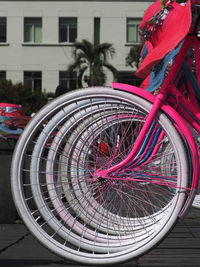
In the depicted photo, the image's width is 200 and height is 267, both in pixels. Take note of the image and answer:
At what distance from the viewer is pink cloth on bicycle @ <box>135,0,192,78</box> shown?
347 centimetres

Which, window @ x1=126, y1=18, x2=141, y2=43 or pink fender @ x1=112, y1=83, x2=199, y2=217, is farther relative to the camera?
window @ x1=126, y1=18, x2=141, y2=43

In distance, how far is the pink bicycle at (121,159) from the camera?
11.6ft

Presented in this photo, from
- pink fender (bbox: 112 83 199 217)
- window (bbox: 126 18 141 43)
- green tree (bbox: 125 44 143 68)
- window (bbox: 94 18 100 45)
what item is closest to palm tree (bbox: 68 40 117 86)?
green tree (bbox: 125 44 143 68)

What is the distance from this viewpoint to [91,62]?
39.8 m

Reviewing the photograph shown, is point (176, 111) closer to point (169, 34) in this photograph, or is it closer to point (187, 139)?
point (187, 139)

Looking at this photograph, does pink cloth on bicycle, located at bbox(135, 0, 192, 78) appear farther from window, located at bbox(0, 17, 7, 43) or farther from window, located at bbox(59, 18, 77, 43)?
window, located at bbox(0, 17, 7, 43)

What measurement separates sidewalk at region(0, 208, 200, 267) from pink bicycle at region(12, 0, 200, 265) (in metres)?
0.28

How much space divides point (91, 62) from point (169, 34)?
36.4m

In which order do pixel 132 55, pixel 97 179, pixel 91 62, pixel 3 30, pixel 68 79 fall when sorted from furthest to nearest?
pixel 3 30 < pixel 68 79 < pixel 132 55 < pixel 91 62 < pixel 97 179

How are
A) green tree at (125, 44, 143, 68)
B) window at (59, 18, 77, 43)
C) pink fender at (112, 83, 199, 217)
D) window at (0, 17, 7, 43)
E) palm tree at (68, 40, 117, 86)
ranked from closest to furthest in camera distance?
pink fender at (112, 83, 199, 217) → palm tree at (68, 40, 117, 86) → green tree at (125, 44, 143, 68) → window at (59, 18, 77, 43) → window at (0, 17, 7, 43)

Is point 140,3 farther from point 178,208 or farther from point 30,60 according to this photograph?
point 178,208

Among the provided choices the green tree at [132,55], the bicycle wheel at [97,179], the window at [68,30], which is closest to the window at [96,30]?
the window at [68,30]

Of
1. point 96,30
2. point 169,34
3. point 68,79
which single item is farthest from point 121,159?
point 96,30

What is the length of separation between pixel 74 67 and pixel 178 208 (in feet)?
120
